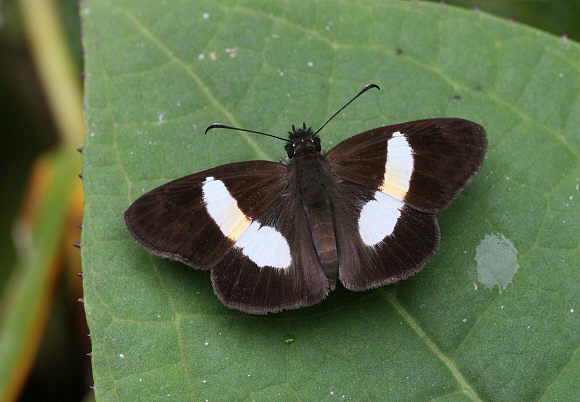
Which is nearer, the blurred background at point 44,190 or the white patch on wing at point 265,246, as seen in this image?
the white patch on wing at point 265,246

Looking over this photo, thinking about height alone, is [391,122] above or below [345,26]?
below

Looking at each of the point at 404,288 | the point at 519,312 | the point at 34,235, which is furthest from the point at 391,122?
the point at 34,235

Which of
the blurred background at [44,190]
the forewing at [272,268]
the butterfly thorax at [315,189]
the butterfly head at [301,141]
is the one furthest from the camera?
the blurred background at [44,190]

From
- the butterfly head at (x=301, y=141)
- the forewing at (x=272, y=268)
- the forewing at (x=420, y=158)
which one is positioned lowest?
the forewing at (x=272, y=268)

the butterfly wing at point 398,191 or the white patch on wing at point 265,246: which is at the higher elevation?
the butterfly wing at point 398,191

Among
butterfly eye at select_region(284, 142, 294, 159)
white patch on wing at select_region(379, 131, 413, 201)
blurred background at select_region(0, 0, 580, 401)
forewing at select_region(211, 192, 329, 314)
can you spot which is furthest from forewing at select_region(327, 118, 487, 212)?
blurred background at select_region(0, 0, 580, 401)

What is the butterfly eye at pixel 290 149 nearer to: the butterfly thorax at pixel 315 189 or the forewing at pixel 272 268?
→ the butterfly thorax at pixel 315 189

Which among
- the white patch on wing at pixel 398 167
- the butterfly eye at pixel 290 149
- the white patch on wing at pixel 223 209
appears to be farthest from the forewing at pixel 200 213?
the white patch on wing at pixel 398 167

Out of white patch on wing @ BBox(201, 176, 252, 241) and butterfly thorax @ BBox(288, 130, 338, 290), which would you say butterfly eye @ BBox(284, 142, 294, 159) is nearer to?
butterfly thorax @ BBox(288, 130, 338, 290)

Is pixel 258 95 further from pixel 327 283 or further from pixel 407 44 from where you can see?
pixel 327 283
